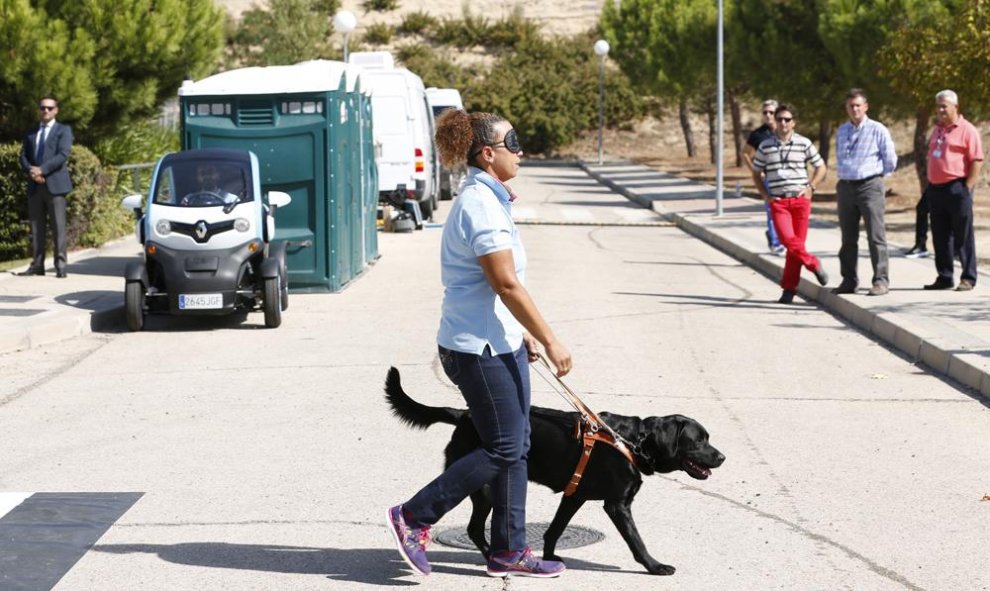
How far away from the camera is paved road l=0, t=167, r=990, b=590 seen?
5.80 m

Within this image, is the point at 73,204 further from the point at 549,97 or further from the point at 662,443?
the point at 549,97

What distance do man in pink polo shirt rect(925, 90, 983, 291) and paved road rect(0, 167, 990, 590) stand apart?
145cm

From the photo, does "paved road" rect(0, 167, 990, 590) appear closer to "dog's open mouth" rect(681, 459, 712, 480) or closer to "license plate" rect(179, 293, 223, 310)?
"license plate" rect(179, 293, 223, 310)

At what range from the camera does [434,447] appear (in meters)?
7.97

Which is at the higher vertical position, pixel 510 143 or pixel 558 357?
pixel 510 143

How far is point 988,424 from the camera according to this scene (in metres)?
8.67

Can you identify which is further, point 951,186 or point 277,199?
point 951,186

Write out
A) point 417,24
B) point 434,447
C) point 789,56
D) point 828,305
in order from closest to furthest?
point 434,447 → point 828,305 → point 789,56 → point 417,24

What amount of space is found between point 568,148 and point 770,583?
5909 centimetres

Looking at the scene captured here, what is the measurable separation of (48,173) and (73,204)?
340 cm

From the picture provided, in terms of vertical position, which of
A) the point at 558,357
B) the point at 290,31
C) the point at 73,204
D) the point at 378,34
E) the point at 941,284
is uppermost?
the point at 378,34

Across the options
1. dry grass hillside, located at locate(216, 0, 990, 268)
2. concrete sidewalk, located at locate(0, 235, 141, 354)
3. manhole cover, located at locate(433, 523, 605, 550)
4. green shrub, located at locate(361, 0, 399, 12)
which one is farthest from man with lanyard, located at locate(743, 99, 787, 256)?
green shrub, located at locate(361, 0, 399, 12)

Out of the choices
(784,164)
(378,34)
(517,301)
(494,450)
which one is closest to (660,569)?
(494,450)

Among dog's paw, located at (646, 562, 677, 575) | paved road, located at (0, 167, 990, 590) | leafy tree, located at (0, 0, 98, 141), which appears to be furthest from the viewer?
leafy tree, located at (0, 0, 98, 141)
